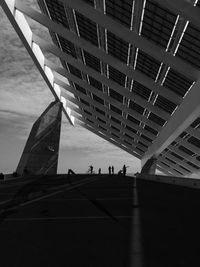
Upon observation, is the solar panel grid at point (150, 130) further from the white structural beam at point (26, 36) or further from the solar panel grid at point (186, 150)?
the white structural beam at point (26, 36)

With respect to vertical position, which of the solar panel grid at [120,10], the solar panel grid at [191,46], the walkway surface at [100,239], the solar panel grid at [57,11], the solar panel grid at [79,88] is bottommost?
the walkway surface at [100,239]

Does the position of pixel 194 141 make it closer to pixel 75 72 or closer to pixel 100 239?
pixel 75 72

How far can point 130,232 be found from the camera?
5070mm

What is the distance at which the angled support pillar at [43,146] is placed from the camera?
46.7 metres

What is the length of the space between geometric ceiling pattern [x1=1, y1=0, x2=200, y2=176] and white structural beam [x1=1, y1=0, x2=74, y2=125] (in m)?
0.06

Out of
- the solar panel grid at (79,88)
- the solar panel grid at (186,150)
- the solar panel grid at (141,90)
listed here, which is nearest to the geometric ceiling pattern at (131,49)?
the solar panel grid at (141,90)

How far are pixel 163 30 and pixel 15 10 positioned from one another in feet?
34.5

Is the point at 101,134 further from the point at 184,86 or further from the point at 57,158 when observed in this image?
the point at 184,86

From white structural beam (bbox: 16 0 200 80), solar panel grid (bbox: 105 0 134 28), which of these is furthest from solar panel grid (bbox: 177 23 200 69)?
solar panel grid (bbox: 105 0 134 28)

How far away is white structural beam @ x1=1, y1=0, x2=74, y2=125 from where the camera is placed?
26423 millimetres

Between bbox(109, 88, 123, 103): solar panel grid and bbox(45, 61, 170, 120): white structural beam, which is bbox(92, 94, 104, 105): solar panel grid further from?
bbox(45, 61, 170, 120): white structural beam

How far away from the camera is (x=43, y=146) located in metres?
49.3

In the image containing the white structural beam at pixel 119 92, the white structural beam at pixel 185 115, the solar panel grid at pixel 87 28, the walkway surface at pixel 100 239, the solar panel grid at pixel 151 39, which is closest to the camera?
the walkway surface at pixel 100 239

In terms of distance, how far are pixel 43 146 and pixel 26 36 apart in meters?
20.3
